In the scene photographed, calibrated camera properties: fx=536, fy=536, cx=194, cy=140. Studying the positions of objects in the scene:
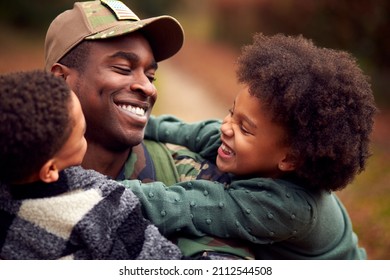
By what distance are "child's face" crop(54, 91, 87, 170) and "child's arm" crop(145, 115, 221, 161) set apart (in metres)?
0.69

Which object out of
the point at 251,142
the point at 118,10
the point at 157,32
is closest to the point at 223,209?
the point at 251,142

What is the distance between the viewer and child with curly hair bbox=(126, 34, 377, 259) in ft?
5.61

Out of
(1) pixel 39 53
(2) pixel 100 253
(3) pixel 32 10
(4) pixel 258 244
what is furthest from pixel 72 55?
(1) pixel 39 53

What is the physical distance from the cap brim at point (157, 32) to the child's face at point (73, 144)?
54 cm

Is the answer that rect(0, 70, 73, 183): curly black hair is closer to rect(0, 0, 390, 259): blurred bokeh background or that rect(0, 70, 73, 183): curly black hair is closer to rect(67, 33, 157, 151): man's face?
rect(67, 33, 157, 151): man's face

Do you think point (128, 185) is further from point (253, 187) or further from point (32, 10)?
point (32, 10)

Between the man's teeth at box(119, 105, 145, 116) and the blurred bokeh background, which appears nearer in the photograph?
the man's teeth at box(119, 105, 145, 116)

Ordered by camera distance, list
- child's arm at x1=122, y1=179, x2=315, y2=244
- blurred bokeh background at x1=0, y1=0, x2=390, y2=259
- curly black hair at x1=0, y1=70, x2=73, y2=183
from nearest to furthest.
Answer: curly black hair at x1=0, y1=70, x2=73, y2=183 → child's arm at x1=122, y1=179, x2=315, y2=244 → blurred bokeh background at x1=0, y1=0, x2=390, y2=259

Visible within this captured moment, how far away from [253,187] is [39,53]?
4921 mm

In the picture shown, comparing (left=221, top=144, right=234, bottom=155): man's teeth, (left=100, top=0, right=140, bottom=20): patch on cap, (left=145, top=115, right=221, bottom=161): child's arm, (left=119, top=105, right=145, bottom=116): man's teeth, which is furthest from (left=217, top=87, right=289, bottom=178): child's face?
(left=100, top=0, right=140, bottom=20): patch on cap

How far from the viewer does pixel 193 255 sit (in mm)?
1699

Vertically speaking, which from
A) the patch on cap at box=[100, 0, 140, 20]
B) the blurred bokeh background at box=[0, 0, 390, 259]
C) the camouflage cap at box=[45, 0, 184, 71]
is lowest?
the blurred bokeh background at box=[0, 0, 390, 259]

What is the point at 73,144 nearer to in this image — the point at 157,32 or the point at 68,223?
the point at 68,223

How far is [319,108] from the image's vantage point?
170cm
